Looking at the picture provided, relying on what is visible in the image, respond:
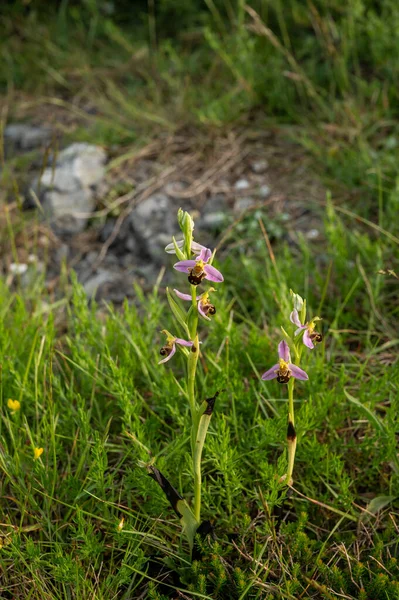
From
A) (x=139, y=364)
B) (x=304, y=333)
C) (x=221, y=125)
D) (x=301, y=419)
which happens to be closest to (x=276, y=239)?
(x=221, y=125)

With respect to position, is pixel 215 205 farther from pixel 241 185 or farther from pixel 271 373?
pixel 271 373

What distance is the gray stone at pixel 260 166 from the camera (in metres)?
3.62

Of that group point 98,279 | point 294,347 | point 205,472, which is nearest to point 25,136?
point 98,279

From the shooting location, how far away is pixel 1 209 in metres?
3.61

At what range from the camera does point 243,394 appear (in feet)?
6.84

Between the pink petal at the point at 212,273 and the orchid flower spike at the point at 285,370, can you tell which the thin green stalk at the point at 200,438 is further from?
the pink petal at the point at 212,273

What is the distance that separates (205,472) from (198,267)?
759 mm

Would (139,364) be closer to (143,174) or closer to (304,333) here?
(304,333)

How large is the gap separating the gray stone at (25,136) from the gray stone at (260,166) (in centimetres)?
136

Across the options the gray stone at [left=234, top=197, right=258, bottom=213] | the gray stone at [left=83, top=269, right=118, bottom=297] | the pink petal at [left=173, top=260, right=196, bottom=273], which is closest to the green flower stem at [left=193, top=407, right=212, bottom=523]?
the pink petal at [left=173, top=260, right=196, bottom=273]

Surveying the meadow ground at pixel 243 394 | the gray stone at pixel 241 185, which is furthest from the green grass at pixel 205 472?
the gray stone at pixel 241 185

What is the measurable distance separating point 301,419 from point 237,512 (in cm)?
32

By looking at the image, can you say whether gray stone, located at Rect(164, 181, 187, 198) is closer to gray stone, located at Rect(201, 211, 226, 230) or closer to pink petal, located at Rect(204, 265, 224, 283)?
gray stone, located at Rect(201, 211, 226, 230)

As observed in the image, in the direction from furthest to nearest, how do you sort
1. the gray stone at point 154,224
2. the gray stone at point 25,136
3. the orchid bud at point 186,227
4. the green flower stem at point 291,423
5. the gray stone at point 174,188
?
the gray stone at point 25,136
the gray stone at point 174,188
the gray stone at point 154,224
the green flower stem at point 291,423
the orchid bud at point 186,227
